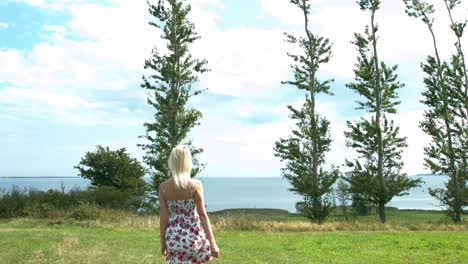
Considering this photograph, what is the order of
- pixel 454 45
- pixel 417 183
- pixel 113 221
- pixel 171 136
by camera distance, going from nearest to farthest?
pixel 113 221 < pixel 171 136 < pixel 417 183 < pixel 454 45

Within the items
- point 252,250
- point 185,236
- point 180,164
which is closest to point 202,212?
point 185,236

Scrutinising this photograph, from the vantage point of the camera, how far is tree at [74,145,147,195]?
145 feet

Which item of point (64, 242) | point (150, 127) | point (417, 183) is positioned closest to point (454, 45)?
point (417, 183)

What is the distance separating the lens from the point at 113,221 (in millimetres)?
25391

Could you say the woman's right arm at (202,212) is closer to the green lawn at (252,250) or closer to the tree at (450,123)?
the green lawn at (252,250)

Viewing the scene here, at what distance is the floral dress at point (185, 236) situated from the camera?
6277mm

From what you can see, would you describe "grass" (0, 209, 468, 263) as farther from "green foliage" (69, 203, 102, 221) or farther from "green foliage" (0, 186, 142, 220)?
"green foliage" (0, 186, 142, 220)

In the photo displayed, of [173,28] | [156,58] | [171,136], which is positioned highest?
[173,28]

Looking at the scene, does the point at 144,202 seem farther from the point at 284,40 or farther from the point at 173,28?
the point at 284,40

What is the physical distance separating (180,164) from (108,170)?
40504 mm

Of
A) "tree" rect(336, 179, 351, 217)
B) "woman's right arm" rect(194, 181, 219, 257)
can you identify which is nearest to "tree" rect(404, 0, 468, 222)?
"tree" rect(336, 179, 351, 217)

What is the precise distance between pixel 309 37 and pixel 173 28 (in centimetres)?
1105

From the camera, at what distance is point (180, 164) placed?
6.07 metres

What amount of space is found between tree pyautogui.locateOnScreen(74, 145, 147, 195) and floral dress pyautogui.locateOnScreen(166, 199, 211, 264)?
38.5 m
